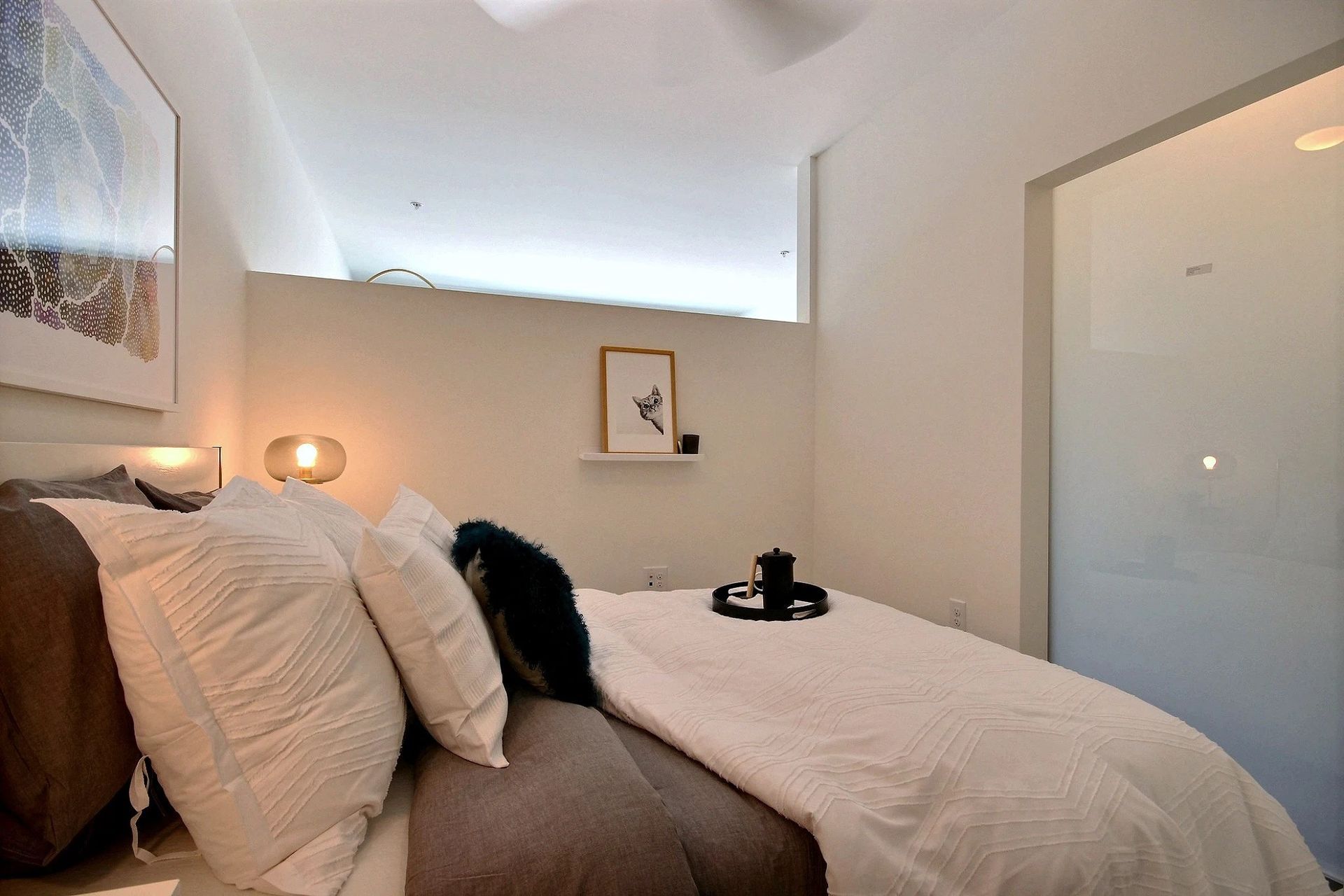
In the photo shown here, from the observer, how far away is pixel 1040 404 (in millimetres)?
2623

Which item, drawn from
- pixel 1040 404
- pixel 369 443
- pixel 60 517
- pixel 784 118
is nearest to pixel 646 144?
pixel 784 118

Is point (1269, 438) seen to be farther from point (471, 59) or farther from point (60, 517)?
point (471, 59)

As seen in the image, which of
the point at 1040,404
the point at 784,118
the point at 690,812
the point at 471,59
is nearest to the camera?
the point at 690,812

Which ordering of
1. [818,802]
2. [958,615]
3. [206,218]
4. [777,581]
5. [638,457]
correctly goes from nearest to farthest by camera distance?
[818,802] → [777,581] → [206,218] → [958,615] → [638,457]

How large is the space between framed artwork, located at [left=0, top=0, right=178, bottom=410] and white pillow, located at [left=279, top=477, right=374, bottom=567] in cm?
42

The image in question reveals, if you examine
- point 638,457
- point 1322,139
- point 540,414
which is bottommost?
point 638,457

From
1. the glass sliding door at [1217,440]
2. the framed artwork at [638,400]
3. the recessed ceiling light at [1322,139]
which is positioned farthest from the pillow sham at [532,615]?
the recessed ceiling light at [1322,139]

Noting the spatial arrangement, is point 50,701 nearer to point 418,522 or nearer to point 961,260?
point 418,522

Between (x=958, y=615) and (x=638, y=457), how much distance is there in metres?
1.68

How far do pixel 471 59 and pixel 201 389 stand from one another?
5.75 ft

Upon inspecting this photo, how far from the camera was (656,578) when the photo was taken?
3.59 m

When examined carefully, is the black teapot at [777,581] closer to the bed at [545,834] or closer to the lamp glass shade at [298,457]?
the bed at [545,834]

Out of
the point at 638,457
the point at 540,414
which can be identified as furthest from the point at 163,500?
the point at 638,457

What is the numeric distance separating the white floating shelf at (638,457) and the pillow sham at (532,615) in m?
2.04
